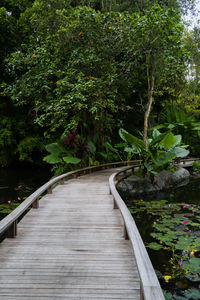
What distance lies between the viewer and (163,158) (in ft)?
27.3

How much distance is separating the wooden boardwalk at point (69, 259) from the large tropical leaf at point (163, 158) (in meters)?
4.05

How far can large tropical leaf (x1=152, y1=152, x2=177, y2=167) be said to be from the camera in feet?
27.0

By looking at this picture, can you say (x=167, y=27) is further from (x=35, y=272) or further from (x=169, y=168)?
(x=35, y=272)

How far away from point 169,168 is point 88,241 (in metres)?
8.80

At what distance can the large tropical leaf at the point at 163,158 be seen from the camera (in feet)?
27.0

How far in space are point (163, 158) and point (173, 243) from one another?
4.31m

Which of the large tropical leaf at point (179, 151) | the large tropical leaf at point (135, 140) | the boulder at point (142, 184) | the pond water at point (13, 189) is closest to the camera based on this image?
the pond water at point (13, 189)

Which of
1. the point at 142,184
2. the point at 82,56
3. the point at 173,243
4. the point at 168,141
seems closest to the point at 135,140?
the point at 168,141

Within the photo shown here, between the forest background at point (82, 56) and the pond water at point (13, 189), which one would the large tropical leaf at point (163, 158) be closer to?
the forest background at point (82, 56)

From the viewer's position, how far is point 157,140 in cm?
Answer: 846

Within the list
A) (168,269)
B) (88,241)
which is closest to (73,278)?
(88,241)

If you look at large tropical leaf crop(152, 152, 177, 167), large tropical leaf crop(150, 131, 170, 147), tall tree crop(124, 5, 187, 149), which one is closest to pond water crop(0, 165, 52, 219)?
large tropical leaf crop(152, 152, 177, 167)

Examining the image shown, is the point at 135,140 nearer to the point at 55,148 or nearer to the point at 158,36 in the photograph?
the point at 55,148

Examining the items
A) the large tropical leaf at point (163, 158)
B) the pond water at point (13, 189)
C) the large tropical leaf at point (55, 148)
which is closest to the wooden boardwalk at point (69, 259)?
the pond water at point (13, 189)
